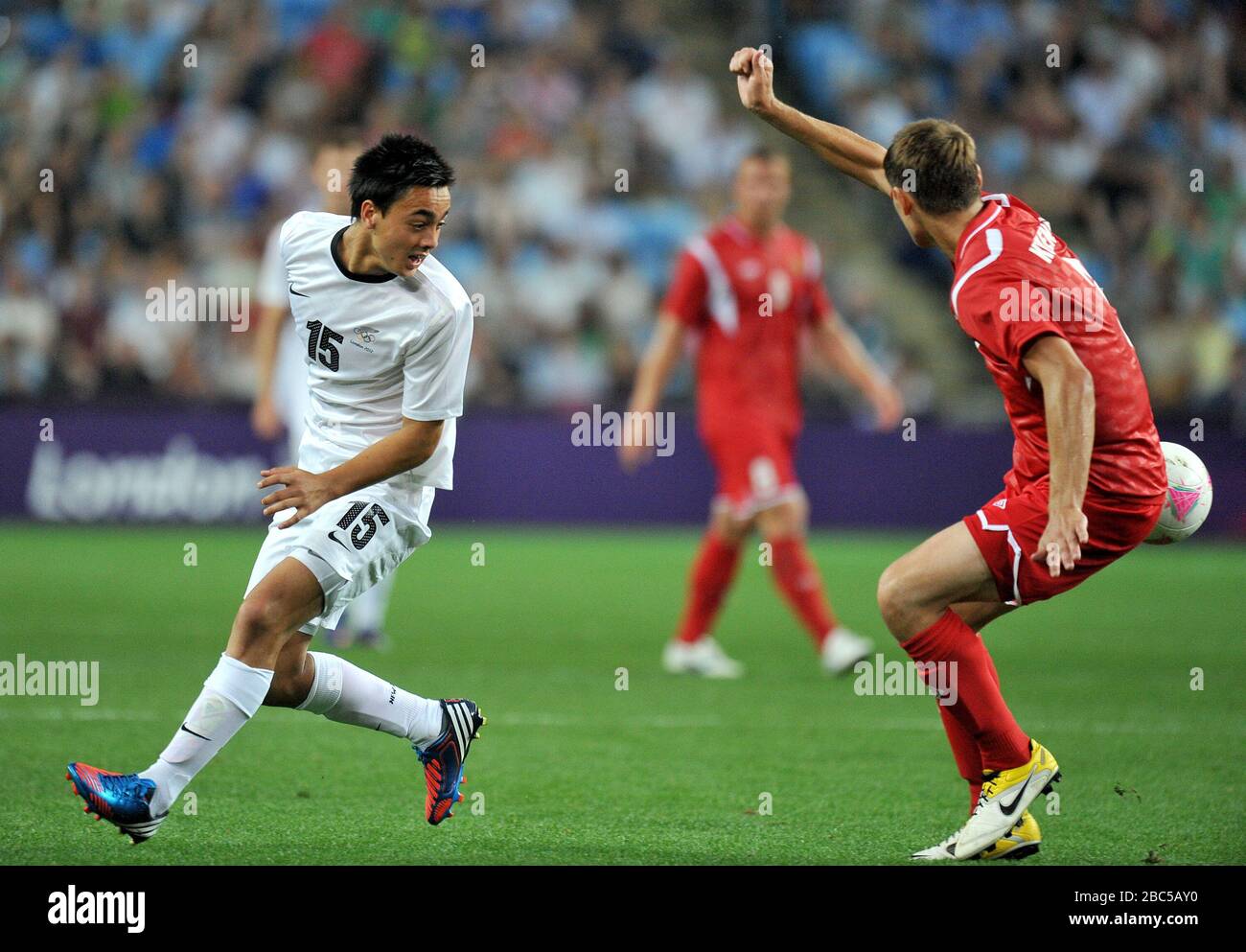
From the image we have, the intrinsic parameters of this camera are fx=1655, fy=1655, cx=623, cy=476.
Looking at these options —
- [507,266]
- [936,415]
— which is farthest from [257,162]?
[936,415]

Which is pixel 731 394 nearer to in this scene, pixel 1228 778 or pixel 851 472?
pixel 1228 778

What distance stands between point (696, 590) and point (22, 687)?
3558mm

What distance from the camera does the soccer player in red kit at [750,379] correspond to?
29.9 ft

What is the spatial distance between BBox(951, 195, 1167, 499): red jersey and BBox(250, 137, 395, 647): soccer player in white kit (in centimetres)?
434

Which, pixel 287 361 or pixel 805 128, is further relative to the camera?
pixel 287 361

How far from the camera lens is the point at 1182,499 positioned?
17.3 ft

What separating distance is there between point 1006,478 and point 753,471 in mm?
4018

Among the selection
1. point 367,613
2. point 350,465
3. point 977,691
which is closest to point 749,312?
point 367,613

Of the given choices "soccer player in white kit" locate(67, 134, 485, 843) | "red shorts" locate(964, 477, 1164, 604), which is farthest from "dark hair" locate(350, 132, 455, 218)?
"red shorts" locate(964, 477, 1164, 604)

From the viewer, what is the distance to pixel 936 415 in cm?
1658

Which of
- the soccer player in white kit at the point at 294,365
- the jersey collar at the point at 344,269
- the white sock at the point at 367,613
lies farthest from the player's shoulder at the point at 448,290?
the white sock at the point at 367,613

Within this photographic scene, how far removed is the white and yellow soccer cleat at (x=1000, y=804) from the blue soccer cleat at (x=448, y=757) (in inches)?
65.3

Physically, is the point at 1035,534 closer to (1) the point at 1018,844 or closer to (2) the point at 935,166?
(1) the point at 1018,844

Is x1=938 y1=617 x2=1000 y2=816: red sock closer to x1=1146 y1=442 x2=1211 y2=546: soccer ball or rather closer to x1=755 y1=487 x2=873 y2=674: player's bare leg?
x1=1146 y1=442 x2=1211 y2=546: soccer ball
